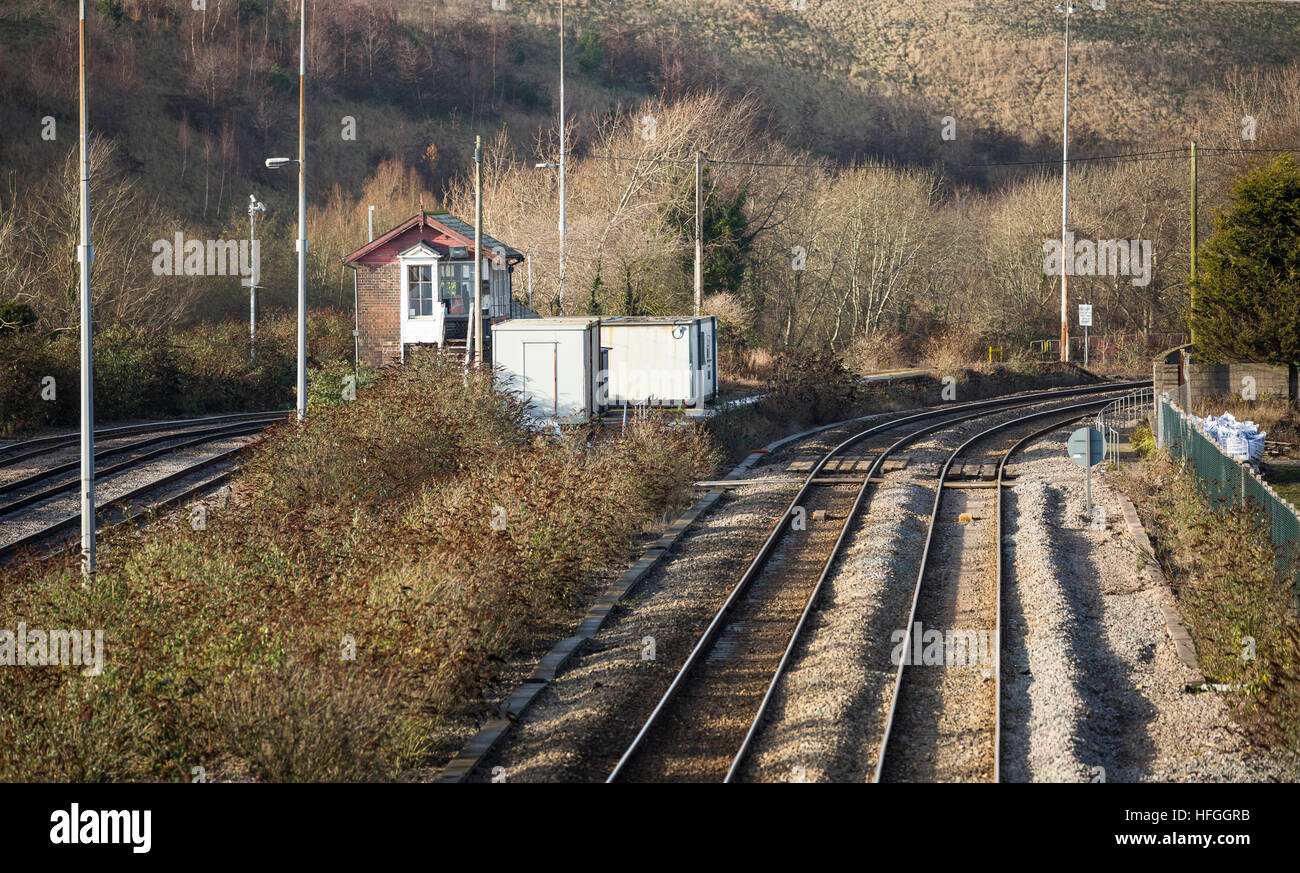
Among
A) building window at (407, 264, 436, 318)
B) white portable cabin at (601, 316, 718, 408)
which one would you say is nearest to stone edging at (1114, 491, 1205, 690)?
white portable cabin at (601, 316, 718, 408)

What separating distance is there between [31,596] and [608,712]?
5250mm

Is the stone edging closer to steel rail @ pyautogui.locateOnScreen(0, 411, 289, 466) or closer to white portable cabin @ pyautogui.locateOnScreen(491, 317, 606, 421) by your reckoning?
white portable cabin @ pyautogui.locateOnScreen(491, 317, 606, 421)

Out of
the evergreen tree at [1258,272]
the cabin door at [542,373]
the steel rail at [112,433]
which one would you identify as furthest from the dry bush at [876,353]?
the steel rail at [112,433]

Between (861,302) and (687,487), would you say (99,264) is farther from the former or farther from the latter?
(861,302)

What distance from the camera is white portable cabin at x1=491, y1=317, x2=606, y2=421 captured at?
27828 mm

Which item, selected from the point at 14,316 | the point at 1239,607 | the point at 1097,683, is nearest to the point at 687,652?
the point at 1097,683

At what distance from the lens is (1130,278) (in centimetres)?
5631

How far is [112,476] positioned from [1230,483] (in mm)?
19624

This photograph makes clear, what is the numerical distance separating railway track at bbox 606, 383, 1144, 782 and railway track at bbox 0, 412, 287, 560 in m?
8.46

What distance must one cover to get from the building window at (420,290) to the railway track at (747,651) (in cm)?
1700
